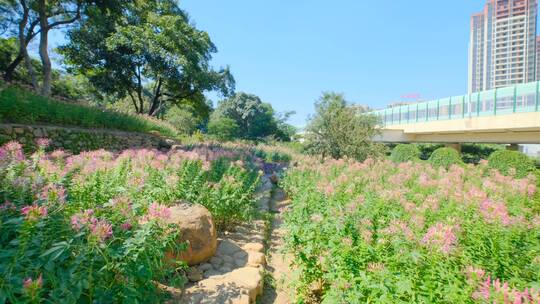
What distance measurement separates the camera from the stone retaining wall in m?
5.85

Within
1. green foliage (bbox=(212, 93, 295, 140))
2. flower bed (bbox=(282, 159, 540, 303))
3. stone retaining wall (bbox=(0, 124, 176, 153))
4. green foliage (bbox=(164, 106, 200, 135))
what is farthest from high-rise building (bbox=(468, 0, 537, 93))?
flower bed (bbox=(282, 159, 540, 303))

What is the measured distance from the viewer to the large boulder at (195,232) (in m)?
2.88

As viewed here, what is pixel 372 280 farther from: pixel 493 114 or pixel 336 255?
pixel 493 114

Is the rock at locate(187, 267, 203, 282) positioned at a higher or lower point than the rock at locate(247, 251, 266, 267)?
higher

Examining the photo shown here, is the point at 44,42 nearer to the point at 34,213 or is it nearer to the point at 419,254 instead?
the point at 34,213

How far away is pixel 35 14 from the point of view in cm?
1248

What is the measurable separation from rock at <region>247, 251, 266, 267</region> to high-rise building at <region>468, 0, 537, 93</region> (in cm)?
6125

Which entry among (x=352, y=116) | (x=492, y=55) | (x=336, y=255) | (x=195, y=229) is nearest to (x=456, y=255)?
(x=336, y=255)

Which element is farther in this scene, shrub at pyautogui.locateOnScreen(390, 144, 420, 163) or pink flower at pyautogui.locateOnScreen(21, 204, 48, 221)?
shrub at pyautogui.locateOnScreen(390, 144, 420, 163)

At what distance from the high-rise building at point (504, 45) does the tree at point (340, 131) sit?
5214 centimetres

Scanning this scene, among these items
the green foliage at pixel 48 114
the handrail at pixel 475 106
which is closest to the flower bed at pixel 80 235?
the green foliage at pixel 48 114

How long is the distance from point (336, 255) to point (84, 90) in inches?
919

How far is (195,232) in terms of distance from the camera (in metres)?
2.96

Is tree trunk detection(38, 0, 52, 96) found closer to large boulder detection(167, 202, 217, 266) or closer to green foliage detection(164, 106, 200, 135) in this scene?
large boulder detection(167, 202, 217, 266)
